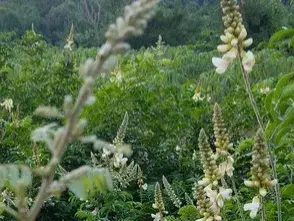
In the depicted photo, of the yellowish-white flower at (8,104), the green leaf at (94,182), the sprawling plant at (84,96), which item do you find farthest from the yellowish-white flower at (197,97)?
the sprawling plant at (84,96)

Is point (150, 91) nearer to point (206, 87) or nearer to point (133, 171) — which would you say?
point (206, 87)

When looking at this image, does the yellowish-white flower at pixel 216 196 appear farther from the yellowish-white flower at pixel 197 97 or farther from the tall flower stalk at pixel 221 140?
the yellowish-white flower at pixel 197 97

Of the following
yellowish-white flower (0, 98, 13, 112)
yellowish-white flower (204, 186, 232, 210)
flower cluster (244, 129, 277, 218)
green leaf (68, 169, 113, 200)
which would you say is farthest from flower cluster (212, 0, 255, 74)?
yellowish-white flower (0, 98, 13, 112)

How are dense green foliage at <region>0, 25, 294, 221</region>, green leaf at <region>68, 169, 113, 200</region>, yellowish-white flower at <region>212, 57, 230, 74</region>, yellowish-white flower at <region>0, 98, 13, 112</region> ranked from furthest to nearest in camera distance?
1. yellowish-white flower at <region>0, 98, 13, 112</region>
2. dense green foliage at <region>0, 25, 294, 221</region>
3. yellowish-white flower at <region>212, 57, 230, 74</region>
4. green leaf at <region>68, 169, 113, 200</region>

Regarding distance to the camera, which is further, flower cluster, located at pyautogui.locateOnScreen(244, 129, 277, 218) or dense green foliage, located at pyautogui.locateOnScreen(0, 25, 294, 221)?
dense green foliage, located at pyautogui.locateOnScreen(0, 25, 294, 221)

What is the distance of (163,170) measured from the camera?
6.77 m

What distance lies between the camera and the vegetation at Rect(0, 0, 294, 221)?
0.64m

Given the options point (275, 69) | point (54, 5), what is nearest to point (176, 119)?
point (275, 69)

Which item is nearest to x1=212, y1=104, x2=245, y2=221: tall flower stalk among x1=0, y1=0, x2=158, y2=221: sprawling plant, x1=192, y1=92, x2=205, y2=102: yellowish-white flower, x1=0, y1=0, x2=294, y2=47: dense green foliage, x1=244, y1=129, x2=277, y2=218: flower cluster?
x1=244, y1=129, x2=277, y2=218: flower cluster

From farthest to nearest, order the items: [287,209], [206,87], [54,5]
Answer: [54,5] < [206,87] < [287,209]

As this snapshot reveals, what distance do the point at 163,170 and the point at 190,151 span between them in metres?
0.52

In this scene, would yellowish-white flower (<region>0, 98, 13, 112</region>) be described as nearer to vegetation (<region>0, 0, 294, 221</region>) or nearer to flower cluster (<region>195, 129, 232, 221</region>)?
vegetation (<region>0, 0, 294, 221</region>)

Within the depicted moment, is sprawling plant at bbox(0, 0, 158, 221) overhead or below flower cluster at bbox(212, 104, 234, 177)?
overhead

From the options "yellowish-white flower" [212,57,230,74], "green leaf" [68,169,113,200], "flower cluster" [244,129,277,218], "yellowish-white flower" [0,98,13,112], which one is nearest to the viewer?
"green leaf" [68,169,113,200]
